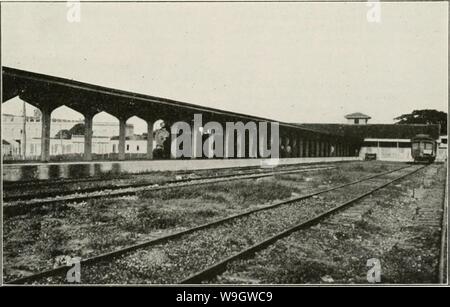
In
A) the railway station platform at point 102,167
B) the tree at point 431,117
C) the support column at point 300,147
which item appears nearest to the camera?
the tree at point 431,117

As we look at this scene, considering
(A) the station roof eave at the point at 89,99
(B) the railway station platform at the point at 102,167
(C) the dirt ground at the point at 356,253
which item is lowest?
(C) the dirt ground at the point at 356,253

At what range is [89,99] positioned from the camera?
50.5ft

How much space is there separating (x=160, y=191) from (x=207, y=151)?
436 inches

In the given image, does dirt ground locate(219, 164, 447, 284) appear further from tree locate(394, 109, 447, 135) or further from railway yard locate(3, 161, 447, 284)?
tree locate(394, 109, 447, 135)

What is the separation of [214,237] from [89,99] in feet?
34.2

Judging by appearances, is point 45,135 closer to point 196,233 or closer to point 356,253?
point 196,233

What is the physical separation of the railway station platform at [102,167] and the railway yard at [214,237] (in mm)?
472

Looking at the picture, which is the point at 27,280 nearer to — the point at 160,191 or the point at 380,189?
the point at 160,191

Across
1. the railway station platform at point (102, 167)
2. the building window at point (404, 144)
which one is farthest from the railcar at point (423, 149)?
the railway station platform at point (102, 167)

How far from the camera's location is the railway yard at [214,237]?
18.7ft

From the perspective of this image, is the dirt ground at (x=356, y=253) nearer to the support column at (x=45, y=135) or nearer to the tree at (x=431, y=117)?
the tree at (x=431, y=117)

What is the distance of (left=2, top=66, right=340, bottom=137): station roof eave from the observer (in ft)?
38.7

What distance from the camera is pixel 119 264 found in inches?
231
